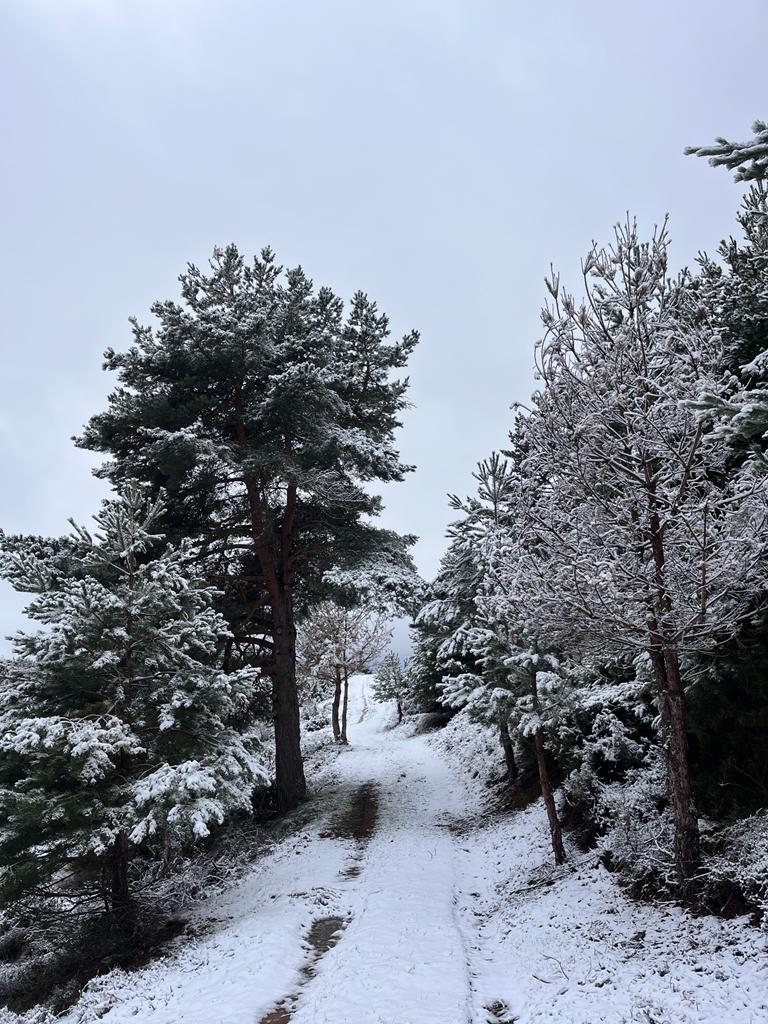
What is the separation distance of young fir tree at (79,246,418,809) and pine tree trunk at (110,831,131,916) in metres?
6.46

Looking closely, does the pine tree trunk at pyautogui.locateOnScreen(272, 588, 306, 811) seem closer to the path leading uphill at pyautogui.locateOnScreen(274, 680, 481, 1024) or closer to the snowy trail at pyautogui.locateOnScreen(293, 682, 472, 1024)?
the path leading uphill at pyautogui.locateOnScreen(274, 680, 481, 1024)

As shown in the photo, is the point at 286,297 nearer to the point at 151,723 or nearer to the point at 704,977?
the point at 151,723

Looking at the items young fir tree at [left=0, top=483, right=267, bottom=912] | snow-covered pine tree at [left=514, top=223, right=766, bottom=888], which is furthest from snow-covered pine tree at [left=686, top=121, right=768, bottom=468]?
young fir tree at [left=0, top=483, right=267, bottom=912]

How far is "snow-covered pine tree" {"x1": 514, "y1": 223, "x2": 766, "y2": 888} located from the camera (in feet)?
23.1

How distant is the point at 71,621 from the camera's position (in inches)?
368

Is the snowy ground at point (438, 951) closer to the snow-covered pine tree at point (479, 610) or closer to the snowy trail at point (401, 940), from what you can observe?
the snowy trail at point (401, 940)

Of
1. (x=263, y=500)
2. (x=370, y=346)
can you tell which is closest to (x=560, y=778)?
(x=263, y=500)

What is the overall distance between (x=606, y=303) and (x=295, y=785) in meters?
15.0

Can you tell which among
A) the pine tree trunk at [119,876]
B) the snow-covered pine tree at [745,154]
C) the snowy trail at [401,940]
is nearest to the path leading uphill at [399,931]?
the snowy trail at [401,940]

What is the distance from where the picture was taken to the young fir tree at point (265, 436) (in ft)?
50.3

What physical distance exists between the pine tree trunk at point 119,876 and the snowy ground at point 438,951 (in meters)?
1.33

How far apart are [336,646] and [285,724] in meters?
16.3

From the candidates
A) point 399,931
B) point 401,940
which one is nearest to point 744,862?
point 401,940

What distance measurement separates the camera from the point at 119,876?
984 cm
